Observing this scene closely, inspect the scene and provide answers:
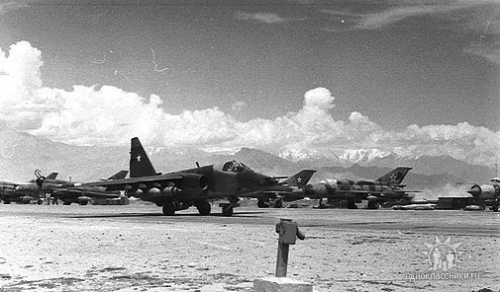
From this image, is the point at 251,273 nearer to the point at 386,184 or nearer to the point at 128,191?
the point at 128,191

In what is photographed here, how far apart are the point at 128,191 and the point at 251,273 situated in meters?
26.5

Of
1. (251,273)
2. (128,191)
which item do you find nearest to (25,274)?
(251,273)

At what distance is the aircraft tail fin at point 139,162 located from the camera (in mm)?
42312

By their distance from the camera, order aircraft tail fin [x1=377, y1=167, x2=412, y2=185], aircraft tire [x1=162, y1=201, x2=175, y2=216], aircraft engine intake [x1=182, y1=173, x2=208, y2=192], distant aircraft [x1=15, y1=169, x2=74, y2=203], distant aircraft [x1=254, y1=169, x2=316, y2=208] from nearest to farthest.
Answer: aircraft engine intake [x1=182, y1=173, x2=208, y2=192] < aircraft tire [x1=162, y1=201, x2=175, y2=216] < distant aircraft [x1=254, y1=169, x2=316, y2=208] < distant aircraft [x1=15, y1=169, x2=74, y2=203] < aircraft tail fin [x1=377, y1=167, x2=412, y2=185]

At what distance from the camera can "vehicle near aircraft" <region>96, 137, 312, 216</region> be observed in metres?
34.2

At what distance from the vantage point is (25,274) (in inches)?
451

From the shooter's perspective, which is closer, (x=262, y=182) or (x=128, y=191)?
(x=262, y=182)

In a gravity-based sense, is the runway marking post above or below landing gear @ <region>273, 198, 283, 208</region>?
below

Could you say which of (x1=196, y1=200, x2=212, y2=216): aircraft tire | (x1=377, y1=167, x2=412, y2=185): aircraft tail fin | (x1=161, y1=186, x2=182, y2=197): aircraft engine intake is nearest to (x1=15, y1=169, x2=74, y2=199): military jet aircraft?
(x1=196, y1=200, x2=212, y2=216): aircraft tire

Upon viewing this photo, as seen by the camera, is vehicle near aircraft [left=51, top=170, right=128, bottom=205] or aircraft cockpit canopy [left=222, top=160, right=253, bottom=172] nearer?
aircraft cockpit canopy [left=222, top=160, right=253, bottom=172]

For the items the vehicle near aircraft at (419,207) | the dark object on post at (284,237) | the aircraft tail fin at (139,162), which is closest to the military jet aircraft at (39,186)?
the aircraft tail fin at (139,162)

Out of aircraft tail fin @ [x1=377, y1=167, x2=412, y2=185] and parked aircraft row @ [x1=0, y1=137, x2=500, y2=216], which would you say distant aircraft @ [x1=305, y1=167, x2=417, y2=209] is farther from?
aircraft tail fin @ [x1=377, y1=167, x2=412, y2=185]

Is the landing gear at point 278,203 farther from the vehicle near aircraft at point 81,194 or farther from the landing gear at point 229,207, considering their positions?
the landing gear at point 229,207

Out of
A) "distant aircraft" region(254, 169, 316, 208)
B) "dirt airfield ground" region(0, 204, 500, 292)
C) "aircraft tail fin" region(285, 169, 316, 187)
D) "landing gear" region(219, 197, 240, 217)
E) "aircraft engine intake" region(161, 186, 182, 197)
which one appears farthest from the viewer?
"aircraft tail fin" region(285, 169, 316, 187)
